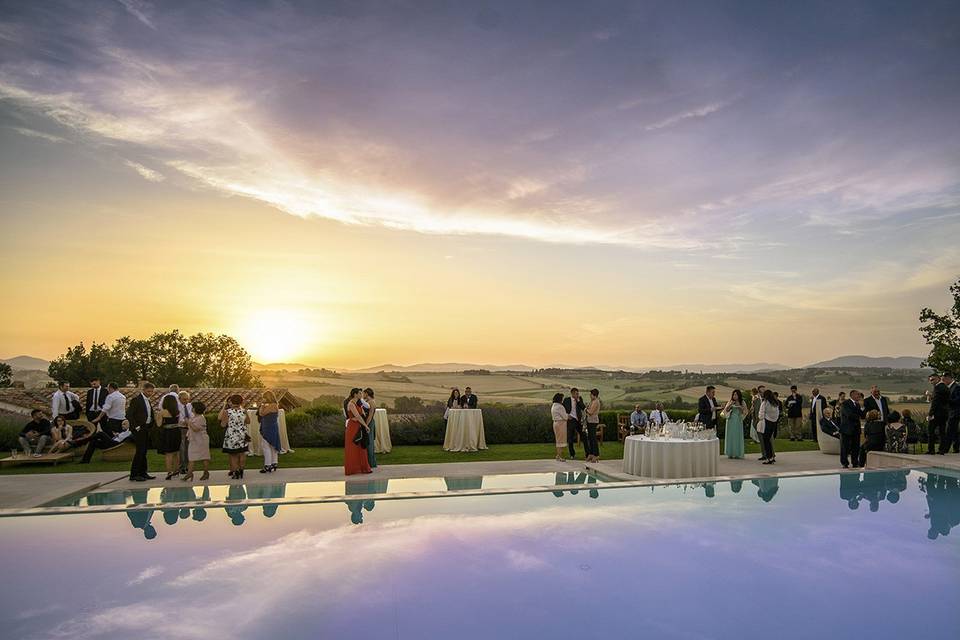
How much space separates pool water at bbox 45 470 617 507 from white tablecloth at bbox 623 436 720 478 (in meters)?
0.66

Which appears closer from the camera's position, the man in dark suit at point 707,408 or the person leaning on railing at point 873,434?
the person leaning on railing at point 873,434

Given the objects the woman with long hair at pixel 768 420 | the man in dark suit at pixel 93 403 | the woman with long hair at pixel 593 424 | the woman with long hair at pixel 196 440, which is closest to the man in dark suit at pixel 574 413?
the woman with long hair at pixel 593 424

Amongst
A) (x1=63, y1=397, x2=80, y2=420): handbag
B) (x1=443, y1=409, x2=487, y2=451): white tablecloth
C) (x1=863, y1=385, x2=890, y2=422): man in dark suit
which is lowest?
(x1=443, y1=409, x2=487, y2=451): white tablecloth

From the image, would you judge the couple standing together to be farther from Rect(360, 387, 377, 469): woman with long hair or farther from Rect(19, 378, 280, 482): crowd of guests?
Rect(19, 378, 280, 482): crowd of guests

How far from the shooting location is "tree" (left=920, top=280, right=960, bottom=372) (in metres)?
23.2

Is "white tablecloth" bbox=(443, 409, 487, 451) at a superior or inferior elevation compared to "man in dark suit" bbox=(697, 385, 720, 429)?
inferior

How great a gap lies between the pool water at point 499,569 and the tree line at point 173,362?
5013 centimetres

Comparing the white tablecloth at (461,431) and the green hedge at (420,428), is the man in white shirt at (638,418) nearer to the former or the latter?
the green hedge at (420,428)

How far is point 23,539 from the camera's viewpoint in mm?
7824

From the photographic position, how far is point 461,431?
16.7 m

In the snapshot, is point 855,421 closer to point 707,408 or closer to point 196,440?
point 707,408

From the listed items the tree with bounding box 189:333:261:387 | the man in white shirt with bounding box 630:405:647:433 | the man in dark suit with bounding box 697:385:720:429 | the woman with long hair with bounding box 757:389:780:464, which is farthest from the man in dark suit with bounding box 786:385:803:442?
the tree with bounding box 189:333:261:387

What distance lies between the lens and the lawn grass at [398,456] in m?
13.7

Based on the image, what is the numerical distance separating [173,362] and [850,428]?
54348 millimetres
